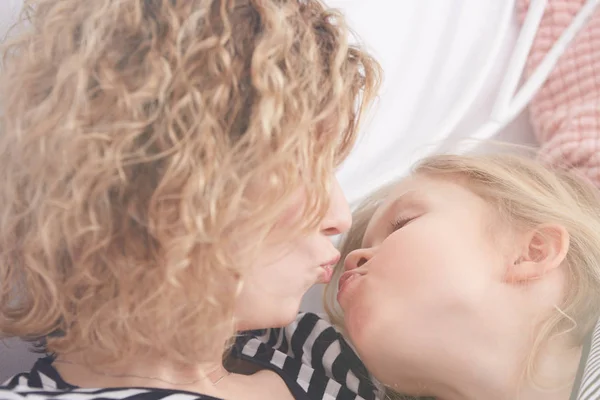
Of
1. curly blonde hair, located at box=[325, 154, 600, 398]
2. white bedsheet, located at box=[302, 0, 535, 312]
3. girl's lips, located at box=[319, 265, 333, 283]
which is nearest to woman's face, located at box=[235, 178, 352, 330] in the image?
girl's lips, located at box=[319, 265, 333, 283]

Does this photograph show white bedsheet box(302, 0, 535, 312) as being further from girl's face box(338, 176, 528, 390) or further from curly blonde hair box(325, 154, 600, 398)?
girl's face box(338, 176, 528, 390)

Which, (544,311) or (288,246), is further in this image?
(544,311)

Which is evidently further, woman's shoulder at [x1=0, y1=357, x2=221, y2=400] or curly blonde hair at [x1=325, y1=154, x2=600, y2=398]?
curly blonde hair at [x1=325, y1=154, x2=600, y2=398]

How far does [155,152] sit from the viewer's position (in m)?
0.64

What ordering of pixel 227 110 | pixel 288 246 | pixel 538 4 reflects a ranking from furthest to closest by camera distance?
pixel 538 4, pixel 288 246, pixel 227 110

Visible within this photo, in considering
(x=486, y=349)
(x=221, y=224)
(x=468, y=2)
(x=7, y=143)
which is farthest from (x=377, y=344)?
(x=468, y=2)

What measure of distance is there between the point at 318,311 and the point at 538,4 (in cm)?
68

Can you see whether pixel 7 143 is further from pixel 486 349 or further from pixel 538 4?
pixel 538 4

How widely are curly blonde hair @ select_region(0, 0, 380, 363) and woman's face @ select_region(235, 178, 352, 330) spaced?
0.05 m

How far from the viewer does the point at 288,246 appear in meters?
0.76

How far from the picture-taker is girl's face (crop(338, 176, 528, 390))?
2.93 feet

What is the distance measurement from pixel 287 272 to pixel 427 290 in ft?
0.67

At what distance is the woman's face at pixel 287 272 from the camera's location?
30.0 inches

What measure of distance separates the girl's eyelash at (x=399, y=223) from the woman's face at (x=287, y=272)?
0.19 m
